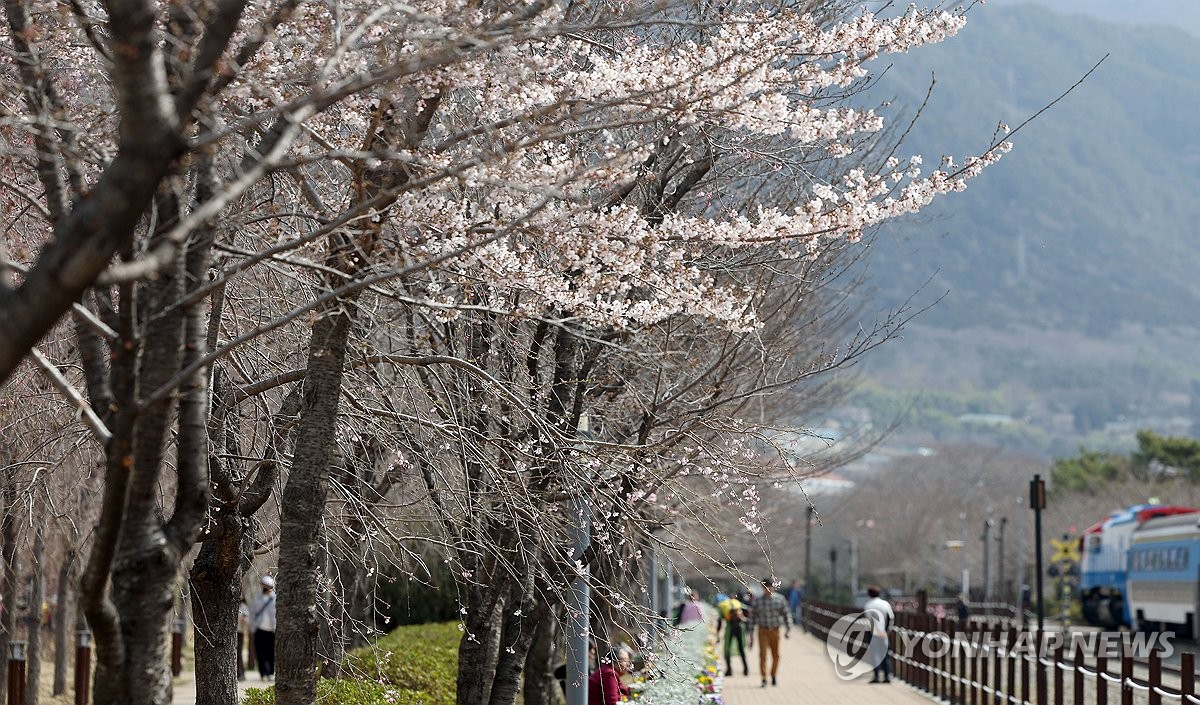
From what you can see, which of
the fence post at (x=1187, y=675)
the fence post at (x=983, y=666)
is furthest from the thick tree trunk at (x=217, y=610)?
the fence post at (x=983, y=666)

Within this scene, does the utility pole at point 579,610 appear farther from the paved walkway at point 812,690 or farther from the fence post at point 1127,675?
the paved walkway at point 812,690

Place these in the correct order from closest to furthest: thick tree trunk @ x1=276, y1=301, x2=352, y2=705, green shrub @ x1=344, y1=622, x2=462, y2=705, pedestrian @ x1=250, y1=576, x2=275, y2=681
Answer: thick tree trunk @ x1=276, y1=301, x2=352, y2=705, green shrub @ x1=344, y1=622, x2=462, y2=705, pedestrian @ x1=250, y1=576, x2=275, y2=681

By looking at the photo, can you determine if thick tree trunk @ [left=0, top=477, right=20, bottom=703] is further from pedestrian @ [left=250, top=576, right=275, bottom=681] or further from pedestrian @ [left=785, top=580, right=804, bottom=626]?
pedestrian @ [left=785, top=580, right=804, bottom=626]

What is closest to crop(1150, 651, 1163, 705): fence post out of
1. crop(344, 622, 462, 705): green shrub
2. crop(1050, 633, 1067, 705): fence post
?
crop(1050, 633, 1067, 705): fence post

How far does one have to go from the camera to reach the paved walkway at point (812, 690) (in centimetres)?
2048

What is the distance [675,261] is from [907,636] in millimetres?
17308

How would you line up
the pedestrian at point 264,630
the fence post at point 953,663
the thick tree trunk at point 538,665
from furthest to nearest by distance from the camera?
the pedestrian at point 264,630
the fence post at point 953,663
the thick tree trunk at point 538,665

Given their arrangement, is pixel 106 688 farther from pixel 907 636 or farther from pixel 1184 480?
pixel 1184 480

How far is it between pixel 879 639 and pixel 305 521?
1806 centimetres

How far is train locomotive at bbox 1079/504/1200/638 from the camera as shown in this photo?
3612cm

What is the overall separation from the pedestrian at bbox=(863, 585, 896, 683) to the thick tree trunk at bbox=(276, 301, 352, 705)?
57.6 feet

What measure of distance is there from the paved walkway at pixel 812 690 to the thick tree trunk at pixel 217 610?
11.6 meters

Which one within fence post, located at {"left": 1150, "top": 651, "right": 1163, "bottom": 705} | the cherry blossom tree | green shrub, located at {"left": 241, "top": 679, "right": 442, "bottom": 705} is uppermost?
the cherry blossom tree

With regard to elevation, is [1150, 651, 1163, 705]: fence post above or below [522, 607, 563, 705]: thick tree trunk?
above
